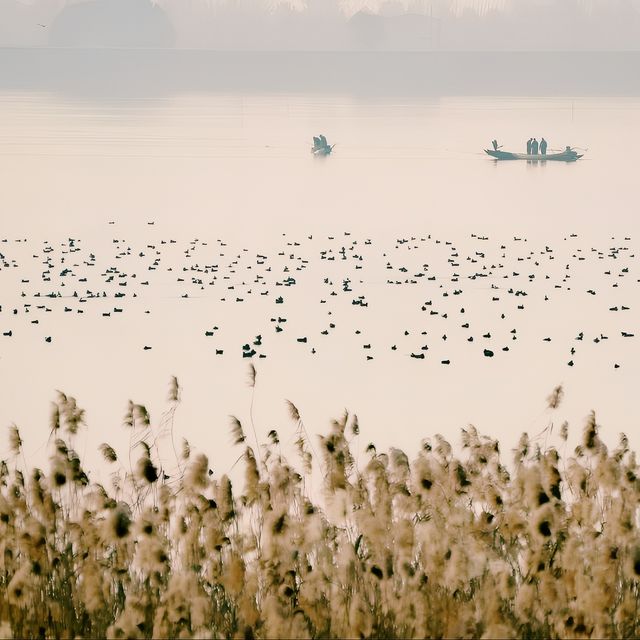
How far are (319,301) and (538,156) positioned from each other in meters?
54.8

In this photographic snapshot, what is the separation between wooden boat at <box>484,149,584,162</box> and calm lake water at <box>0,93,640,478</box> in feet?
55.4

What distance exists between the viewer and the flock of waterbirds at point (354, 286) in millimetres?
16875

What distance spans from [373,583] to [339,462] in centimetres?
65

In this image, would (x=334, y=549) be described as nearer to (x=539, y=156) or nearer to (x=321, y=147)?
(x=539, y=156)

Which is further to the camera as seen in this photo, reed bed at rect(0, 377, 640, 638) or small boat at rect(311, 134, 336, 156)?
small boat at rect(311, 134, 336, 156)

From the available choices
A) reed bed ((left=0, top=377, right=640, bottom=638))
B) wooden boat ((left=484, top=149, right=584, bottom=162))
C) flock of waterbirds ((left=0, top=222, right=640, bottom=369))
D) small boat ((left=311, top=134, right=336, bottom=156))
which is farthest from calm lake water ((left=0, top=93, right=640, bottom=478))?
small boat ((left=311, top=134, right=336, bottom=156))

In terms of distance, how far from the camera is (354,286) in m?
21.3

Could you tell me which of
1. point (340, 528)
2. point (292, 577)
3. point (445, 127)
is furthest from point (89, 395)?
point (445, 127)

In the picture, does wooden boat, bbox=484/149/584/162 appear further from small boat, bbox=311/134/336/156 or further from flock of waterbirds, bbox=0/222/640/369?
flock of waterbirds, bbox=0/222/640/369

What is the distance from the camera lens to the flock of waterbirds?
1688cm

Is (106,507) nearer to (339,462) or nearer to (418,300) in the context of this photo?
(339,462)

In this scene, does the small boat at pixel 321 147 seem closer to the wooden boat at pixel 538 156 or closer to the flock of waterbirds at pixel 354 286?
the wooden boat at pixel 538 156

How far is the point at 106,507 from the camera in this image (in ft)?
19.0

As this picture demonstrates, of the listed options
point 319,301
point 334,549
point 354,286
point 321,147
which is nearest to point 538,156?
point 321,147
